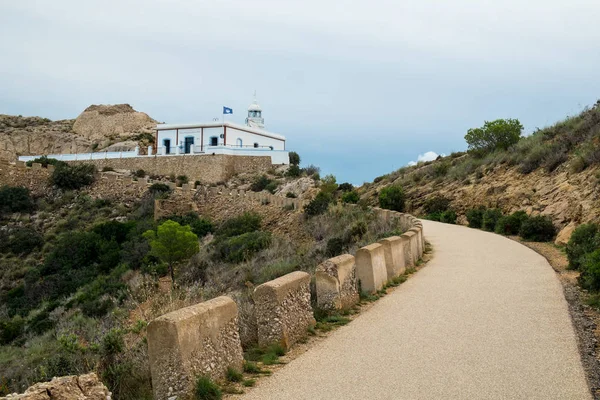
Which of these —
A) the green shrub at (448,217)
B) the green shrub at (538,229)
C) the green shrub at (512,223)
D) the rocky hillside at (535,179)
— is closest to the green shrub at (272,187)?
the rocky hillside at (535,179)

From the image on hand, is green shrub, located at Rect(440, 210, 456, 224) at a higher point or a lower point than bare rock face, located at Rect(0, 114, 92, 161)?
lower

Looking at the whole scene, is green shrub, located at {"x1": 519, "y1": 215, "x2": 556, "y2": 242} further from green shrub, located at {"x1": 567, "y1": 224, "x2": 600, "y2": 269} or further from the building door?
the building door

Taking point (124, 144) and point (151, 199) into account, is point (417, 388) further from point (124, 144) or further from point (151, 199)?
point (124, 144)

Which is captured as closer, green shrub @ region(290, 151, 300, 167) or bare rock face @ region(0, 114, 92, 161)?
green shrub @ region(290, 151, 300, 167)

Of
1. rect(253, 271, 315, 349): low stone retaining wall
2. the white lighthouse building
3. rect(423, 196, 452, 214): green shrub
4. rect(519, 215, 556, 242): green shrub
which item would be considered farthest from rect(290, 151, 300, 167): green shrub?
rect(253, 271, 315, 349): low stone retaining wall

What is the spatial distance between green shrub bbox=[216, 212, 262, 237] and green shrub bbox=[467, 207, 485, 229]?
11.8 metres

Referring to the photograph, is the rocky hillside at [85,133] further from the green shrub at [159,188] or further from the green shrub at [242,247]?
the green shrub at [242,247]

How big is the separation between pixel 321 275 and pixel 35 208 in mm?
39385

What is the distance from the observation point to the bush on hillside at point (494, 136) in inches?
1388

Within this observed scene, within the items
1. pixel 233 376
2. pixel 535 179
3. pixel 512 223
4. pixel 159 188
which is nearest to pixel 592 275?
pixel 233 376

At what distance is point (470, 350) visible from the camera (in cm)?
692

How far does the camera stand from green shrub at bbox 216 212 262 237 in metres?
31.4

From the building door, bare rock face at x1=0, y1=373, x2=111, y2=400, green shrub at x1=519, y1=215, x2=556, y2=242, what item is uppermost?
the building door

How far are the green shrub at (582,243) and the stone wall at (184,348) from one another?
9.40m
